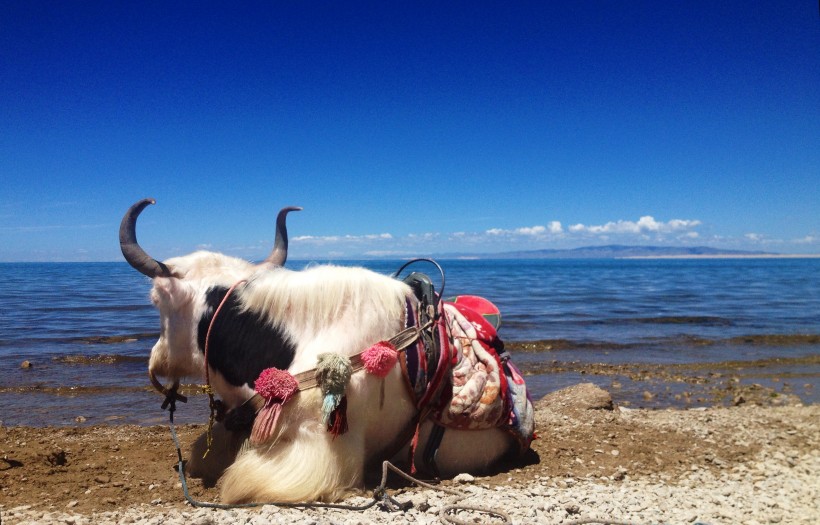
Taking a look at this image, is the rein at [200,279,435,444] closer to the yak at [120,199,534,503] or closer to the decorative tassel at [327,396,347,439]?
the yak at [120,199,534,503]

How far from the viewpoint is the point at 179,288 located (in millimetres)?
3373

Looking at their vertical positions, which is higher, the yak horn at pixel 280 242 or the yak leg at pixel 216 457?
the yak horn at pixel 280 242

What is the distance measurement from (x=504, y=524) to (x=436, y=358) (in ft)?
3.19

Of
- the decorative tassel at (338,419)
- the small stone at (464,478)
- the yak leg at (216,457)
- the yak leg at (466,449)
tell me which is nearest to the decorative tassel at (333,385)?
the decorative tassel at (338,419)

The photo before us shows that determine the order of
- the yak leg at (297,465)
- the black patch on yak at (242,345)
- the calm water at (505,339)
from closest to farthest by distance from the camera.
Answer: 1. the yak leg at (297,465)
2. the black patch on yak at (242,345)
3. the calm water at (505,339)

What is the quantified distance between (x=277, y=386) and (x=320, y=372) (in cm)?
27

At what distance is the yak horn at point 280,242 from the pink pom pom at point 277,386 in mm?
1001

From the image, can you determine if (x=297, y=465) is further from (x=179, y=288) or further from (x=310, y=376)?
(x=179, y=288)

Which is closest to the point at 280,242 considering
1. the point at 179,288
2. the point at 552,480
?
the point at 179,288

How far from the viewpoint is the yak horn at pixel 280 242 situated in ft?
12.4

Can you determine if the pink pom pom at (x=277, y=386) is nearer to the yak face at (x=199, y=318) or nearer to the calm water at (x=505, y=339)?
the yak face at (x=199, y=318)

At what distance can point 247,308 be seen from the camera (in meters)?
3.25

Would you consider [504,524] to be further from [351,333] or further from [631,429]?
[631,429]

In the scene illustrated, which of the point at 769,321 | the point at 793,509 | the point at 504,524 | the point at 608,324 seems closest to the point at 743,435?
the point at 793,509
